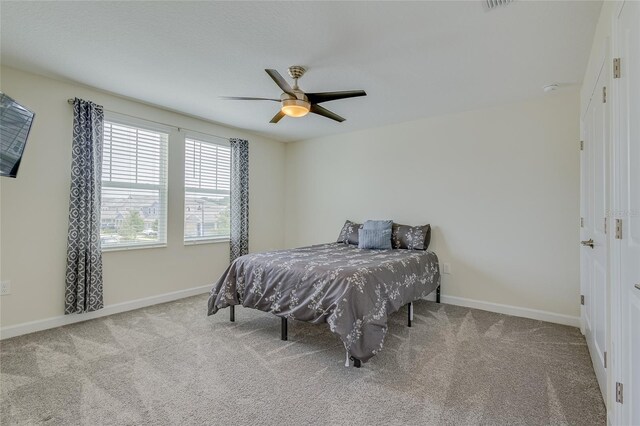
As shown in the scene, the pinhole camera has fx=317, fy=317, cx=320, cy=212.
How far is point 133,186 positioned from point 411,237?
339 cm

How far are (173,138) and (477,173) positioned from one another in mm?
3816

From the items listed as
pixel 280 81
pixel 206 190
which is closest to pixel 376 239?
pixel 280 81

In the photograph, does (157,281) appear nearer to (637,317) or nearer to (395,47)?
(395,47)

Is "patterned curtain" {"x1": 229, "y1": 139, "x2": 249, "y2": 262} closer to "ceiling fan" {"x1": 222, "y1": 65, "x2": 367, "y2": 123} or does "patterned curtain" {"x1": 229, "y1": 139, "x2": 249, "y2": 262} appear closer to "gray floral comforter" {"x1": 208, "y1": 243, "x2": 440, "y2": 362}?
"gray floral comforter" {"x1": 208, "y1": 243, "x2": 440, "y2": 362}

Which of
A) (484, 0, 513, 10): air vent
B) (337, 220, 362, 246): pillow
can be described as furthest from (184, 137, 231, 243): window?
(484, 0, 513, 10): air vent

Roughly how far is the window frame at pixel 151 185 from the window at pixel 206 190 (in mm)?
272

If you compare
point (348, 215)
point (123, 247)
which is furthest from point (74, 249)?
point (348, 215)

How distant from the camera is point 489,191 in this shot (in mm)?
3701

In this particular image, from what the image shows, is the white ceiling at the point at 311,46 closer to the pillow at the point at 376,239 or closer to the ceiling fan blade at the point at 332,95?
the ceiling fan blade at the point at 332,95

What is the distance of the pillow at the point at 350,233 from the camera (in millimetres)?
4397

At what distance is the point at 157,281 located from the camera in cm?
391

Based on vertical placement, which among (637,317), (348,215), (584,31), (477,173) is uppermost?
(584,31)

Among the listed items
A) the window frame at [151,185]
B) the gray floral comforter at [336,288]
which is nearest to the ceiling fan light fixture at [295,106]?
the gray floral comforter at [336,288]

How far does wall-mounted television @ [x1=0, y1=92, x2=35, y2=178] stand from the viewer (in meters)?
1.74
